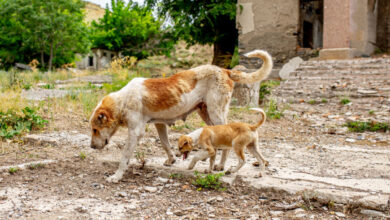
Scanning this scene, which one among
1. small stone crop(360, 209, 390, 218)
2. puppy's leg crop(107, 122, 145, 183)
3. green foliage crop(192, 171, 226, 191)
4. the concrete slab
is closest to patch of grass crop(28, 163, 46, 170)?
the concrete slab

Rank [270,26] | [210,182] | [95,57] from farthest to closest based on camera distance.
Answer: [95,57] < [270,26] < [210,182]

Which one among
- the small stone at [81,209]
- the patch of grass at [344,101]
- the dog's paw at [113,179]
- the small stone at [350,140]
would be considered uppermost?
the patch of grass at [344,101]

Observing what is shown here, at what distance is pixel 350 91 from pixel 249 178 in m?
6.03

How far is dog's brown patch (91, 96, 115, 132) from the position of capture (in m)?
3.99

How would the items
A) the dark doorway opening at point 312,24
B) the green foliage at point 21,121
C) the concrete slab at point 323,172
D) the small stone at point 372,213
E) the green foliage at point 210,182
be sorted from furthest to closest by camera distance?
the dark doorway opening at point 312,24 < the green foliage at point 21,121 < the green foliage at point 210,182 < the concrete slab at point 323,172 < the small stone at point 372,213

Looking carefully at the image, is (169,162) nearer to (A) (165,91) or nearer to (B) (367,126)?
(A) (165,91)

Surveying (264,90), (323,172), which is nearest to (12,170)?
(323,172)

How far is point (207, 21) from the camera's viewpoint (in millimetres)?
14438

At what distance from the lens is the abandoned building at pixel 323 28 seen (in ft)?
35.2

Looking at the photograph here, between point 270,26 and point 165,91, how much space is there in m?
9.34

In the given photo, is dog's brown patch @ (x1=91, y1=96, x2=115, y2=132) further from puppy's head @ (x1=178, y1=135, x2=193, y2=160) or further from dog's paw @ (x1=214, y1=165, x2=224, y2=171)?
dog's paw @ (x1=214, y1=165, x2=224, y2=171)

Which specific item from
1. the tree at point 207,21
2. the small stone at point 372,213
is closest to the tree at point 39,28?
the tree at point 207,21

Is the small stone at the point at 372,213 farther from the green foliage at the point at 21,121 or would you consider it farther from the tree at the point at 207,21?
the tree at the point at 207,21

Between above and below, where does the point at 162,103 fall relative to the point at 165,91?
below
